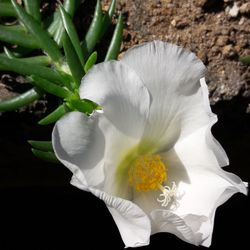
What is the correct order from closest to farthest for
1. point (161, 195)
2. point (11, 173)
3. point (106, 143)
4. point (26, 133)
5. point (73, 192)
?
point (106, 143)
point (161, 195)
point (26, 133)
point (11, 173)
point (73, 192)

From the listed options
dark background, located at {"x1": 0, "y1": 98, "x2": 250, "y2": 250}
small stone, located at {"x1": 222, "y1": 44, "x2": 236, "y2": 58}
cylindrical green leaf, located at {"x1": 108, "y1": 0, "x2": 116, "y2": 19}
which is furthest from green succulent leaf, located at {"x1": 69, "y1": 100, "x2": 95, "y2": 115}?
dark background, located at {"x1": 0, "y1": 98, "x2": 250, "y2": 250}

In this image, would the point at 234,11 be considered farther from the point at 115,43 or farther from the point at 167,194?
the point at 167,194

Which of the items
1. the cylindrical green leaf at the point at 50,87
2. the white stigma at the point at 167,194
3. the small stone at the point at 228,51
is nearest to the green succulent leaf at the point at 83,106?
the cylindrical green leaf at the point at 50,87

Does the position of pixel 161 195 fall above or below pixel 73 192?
above

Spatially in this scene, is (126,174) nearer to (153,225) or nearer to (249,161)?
(153,225)

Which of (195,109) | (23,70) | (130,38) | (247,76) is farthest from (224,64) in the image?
(23,70)

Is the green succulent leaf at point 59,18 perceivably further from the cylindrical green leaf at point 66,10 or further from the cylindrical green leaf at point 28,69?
the cylindrical green leaf at point 28,69

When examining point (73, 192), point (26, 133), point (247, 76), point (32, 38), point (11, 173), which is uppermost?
point (32, 38)
